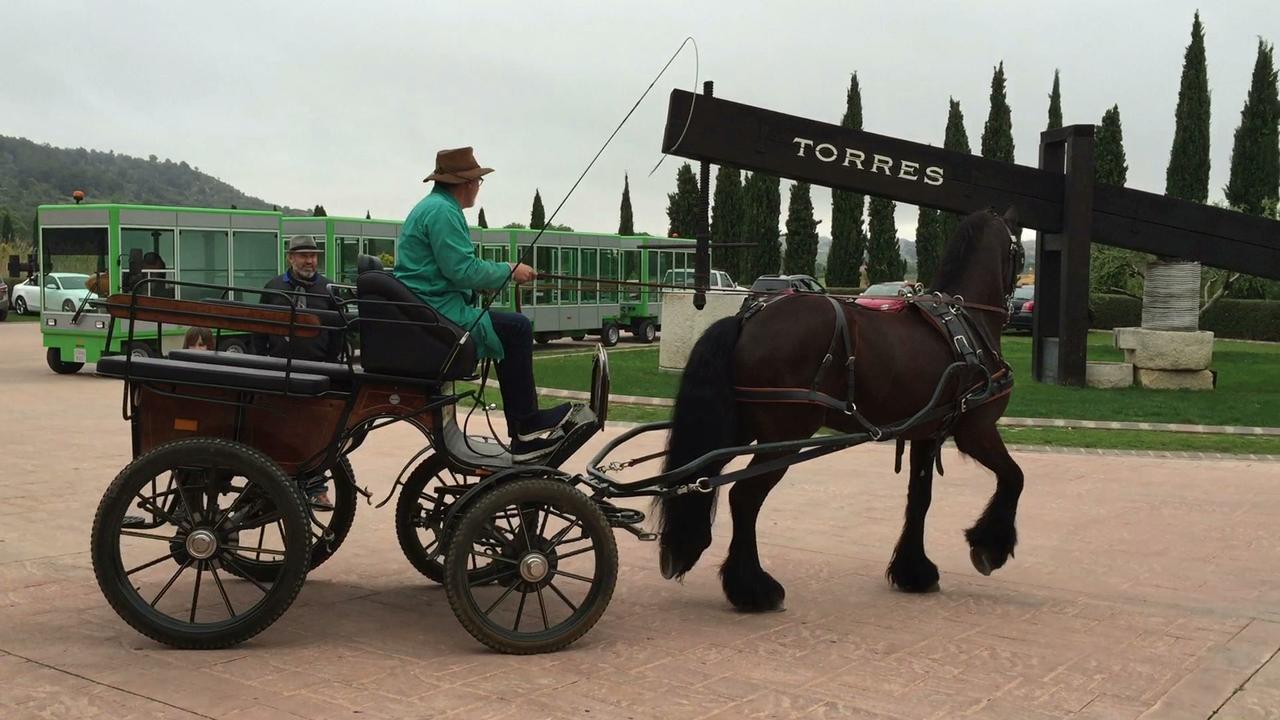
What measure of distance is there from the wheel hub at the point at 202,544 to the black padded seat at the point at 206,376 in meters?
0.65

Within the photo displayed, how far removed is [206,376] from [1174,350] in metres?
16.3

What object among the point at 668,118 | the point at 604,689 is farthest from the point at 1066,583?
the point at 668,118

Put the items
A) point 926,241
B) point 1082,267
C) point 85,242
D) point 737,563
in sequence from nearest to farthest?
1. point 737,563
2. point 1082,267
3. point 85,242
4. point 926,241

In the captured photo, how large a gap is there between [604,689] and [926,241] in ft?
148

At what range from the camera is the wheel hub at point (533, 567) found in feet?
18.1

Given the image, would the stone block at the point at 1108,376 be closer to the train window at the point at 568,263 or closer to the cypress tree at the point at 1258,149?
the train window at the point at 568,263

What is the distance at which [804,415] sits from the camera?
6277 mm

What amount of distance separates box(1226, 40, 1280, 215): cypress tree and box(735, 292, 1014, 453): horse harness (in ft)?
128

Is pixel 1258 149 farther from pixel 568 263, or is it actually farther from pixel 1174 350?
pixel 1174 350

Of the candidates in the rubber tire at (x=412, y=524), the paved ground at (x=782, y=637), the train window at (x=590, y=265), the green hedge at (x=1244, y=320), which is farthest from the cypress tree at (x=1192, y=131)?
the rubber tire at (x=412, y=524)

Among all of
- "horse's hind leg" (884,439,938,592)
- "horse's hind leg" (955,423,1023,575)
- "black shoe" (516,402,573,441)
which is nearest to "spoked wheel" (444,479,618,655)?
"black shoe" (516,402,573,441)

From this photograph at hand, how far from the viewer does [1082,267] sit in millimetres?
17719

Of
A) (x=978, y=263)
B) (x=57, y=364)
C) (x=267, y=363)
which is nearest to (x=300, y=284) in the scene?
(x=267, y=363)

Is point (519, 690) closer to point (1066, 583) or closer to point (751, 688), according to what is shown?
point (751, 688)
